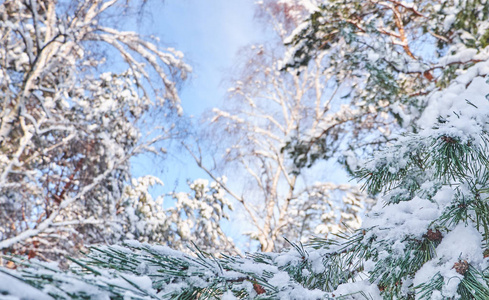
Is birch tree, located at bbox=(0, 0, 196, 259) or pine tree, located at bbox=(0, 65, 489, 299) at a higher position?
birch tree, located at bbox=(0, 0, 196, 259)

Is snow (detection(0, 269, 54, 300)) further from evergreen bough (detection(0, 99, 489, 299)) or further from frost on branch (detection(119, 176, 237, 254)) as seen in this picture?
frost on branch (detection(119, 176, 237, 254))

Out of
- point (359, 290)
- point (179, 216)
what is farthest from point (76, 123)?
point (359, 290)

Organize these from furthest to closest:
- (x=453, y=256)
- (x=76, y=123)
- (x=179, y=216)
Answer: (x=179, y=216) < (x=76, y=123) < (x=453, y=256)

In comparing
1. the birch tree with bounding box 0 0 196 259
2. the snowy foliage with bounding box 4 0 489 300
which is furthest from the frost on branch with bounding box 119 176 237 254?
the snowy foliage with bounding box 4 0 489 300

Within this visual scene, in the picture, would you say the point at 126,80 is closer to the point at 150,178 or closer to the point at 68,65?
the point at 68,65

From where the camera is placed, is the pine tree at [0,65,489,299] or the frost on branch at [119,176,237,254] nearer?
the pine tree at [0,65,489,299]

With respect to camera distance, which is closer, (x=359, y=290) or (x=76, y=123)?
(x=359, y=290)

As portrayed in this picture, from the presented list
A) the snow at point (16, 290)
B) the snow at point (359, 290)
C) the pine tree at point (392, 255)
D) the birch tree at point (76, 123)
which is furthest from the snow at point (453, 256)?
the birch tree at point (76, 123)

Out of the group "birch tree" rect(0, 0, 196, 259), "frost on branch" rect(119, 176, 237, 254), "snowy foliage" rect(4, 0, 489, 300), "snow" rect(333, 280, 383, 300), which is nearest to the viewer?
"snowy foliage" rect(4, 0, 489, 300)

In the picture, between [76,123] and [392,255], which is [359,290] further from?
[76,123]

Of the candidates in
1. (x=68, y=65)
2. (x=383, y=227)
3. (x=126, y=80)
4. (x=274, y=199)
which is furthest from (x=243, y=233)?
(x=383, y=227)

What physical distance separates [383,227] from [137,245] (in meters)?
0.63

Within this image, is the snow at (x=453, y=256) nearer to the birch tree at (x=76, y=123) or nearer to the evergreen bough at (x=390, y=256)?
the evergreen bough at (x=390, y=256)

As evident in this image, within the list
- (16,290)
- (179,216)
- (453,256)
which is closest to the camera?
(16,290)
